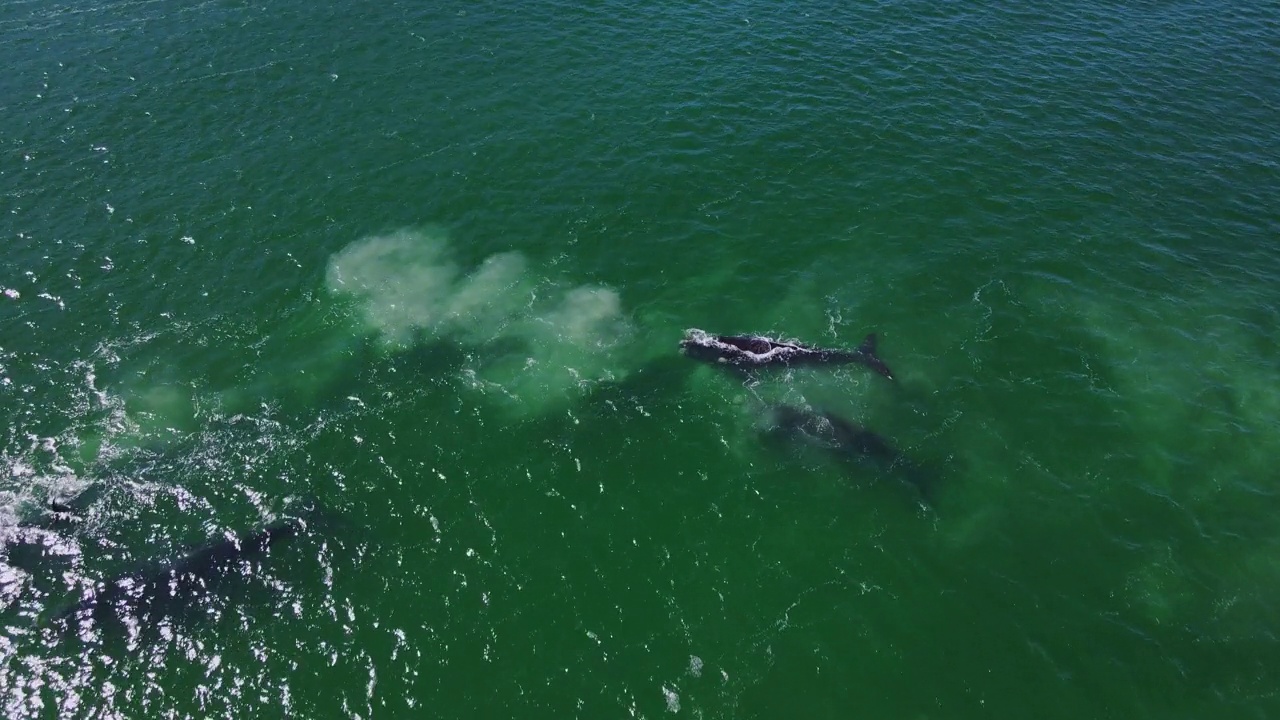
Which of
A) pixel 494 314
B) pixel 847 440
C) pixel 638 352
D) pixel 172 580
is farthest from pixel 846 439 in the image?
pixel 172 580

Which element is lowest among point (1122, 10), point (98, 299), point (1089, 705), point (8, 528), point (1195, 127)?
point (1089, 705)

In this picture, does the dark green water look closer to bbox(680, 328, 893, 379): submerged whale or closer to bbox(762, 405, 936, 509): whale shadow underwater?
bbox(762, 405, 936, 509): whale shadow underwater

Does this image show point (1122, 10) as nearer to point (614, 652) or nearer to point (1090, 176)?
point (1090, 176)

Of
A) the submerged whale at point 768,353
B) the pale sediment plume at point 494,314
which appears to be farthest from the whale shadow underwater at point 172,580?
the submerged whale at point 768,353

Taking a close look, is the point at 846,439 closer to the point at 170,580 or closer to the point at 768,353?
the point at 768,353

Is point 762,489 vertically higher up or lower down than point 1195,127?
lower down

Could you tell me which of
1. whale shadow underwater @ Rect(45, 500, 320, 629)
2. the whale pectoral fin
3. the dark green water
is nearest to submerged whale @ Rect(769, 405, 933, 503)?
the dark green water

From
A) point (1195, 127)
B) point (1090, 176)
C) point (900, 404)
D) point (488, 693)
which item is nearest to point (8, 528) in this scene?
point (488, 693)

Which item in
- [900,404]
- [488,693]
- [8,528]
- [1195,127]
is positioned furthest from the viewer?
[1195,127]

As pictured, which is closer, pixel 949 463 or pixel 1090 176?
pixel 949 463
